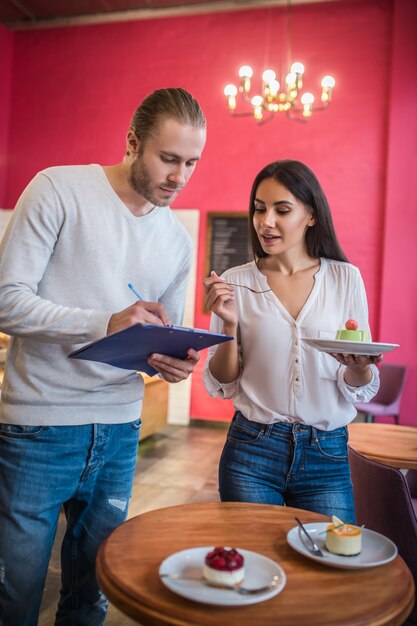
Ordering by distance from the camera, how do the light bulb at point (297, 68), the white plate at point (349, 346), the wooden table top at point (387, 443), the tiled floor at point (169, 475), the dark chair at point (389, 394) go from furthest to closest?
the dark chair at point (389, 394) → the light bulb at point (297, 68) → the tiled floor at point (169, 475) → the wooden table top at point (387, 443) → the white plate at point (349, 346)

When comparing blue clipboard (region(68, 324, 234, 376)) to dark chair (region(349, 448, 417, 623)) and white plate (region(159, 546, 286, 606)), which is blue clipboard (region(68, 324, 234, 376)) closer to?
white plate (region(159, 546, 286, 606))

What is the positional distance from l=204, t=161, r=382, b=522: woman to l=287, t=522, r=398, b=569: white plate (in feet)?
0.90

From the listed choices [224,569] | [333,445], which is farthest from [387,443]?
[224,569]

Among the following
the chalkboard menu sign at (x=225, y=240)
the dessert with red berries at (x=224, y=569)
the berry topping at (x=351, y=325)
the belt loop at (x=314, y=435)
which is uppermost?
the chalkboard menu sign at (x=225, y=240)

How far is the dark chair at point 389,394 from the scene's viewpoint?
17.7ft

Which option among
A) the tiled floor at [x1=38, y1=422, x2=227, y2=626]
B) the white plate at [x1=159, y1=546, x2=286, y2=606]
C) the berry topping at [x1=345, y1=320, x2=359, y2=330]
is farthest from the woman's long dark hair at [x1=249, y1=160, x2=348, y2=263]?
the tiled floor at [x1=38, y1=422, x2=227, y2=626]

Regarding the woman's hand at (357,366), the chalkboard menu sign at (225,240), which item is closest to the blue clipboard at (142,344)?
the woman's hand at (357,366)

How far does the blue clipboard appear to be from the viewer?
1.23 metres

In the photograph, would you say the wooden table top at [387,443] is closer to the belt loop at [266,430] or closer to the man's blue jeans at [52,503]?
the belt loop at [266,430]

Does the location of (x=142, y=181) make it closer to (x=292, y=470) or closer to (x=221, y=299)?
(x=221, y=299)

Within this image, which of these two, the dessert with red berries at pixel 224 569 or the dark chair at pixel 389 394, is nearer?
the dessert with red berries at pixel 224 569

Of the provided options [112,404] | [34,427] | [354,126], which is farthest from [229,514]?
[354,126]

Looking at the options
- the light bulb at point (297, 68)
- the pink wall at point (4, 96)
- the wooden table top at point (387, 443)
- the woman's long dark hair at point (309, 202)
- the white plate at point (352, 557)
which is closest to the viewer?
the white plate at point (352, 557)

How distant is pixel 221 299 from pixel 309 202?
46 centimetres
